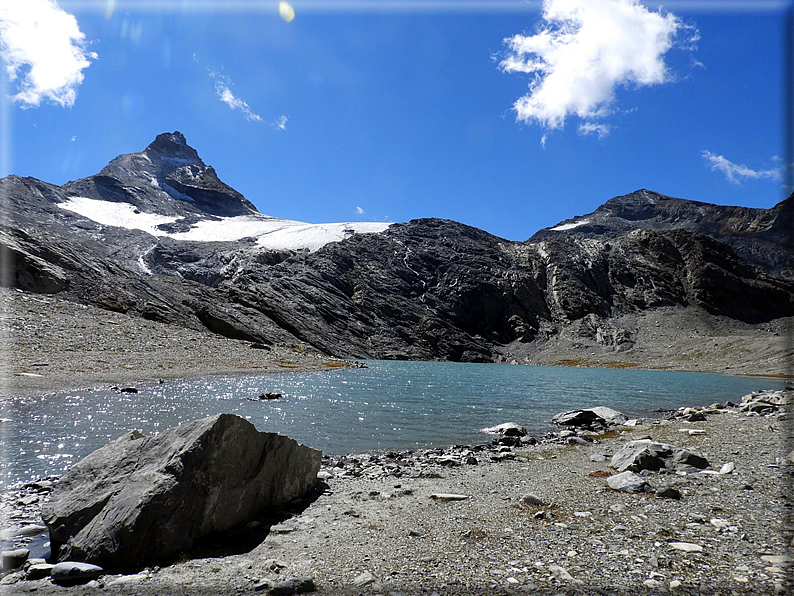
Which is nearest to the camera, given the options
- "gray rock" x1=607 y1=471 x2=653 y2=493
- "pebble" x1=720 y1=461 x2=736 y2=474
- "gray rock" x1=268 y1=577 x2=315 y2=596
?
"gray rock" x1=268 y1=577 x2=315 y2=596

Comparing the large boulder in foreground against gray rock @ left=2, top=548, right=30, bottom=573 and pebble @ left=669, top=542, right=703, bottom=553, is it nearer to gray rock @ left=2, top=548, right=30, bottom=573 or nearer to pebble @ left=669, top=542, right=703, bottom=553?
gray rock @ left=2, top=548, right=30, bottom=573

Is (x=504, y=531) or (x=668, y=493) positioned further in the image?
(x=668, y=493)

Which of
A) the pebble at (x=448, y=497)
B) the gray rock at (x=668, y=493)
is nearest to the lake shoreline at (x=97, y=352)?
the pebble at (x=448, y=497)

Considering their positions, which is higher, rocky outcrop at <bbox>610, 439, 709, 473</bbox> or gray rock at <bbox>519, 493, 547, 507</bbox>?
rocky outcrop at <bbox>610, 439, 709, 473</bbox>

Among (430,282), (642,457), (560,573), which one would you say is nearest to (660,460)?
(642,457)

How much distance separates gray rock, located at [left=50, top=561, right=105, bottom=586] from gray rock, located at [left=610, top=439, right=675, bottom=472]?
11.9m

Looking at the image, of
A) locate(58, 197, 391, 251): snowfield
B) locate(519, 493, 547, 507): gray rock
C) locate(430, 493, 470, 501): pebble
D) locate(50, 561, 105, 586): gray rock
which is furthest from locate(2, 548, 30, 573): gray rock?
locate(58, 197, 391, 251): snowfield

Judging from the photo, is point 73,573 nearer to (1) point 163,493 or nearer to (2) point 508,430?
(1) point 163,493

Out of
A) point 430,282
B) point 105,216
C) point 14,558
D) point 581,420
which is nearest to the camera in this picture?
point 14,558

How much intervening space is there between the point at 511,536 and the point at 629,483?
4432 mm

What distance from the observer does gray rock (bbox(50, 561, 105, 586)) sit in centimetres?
610

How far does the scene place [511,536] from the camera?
23.5ft

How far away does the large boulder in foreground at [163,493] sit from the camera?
21.9ft

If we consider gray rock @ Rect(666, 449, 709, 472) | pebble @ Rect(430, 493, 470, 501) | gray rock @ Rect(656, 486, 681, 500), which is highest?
gray rock @ Rect(656, 486, 681, 500)
